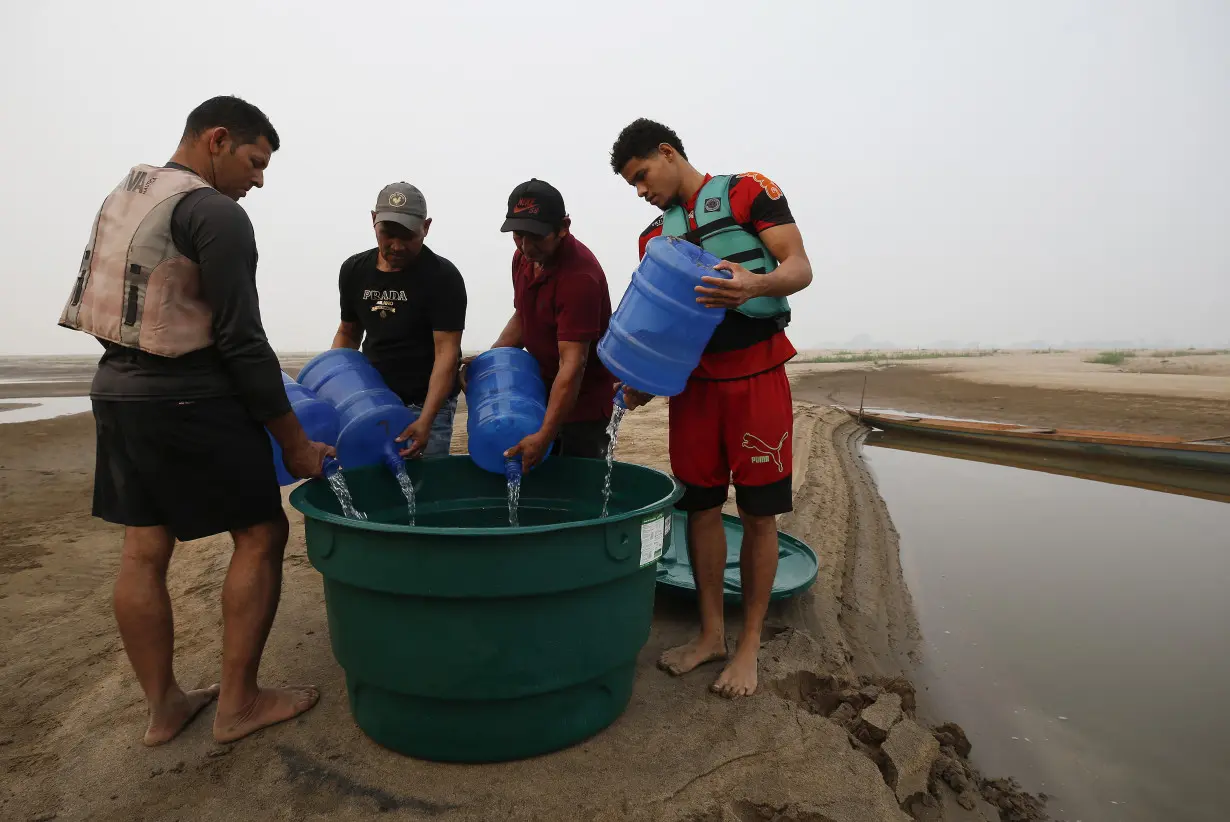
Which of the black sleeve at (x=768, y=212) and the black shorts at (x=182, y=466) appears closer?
the black shorts at (x=182, y=466)

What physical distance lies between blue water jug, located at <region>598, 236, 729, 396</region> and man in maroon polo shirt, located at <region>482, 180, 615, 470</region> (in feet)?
0.77

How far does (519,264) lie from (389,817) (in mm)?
2232

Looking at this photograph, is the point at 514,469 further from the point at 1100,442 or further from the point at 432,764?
the point at 1100,442

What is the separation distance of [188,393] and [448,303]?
1.18 meters

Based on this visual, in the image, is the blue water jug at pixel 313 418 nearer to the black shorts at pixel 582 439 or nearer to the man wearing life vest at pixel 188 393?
the man wearing life vest at pixel 188 393

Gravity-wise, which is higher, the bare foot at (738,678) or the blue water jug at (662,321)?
the blue water jug at (662,321)

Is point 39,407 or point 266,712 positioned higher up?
point 266,712

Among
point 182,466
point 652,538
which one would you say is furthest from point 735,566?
point 182,466

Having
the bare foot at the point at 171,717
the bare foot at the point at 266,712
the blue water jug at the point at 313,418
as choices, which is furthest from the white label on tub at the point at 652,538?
the bare foot at the point at 171,717

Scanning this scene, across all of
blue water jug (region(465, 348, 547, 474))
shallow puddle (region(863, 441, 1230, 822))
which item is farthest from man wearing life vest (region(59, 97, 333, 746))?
shallow puddle (region(863, 441, 1230, 822))

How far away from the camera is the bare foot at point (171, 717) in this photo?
7.16 feet

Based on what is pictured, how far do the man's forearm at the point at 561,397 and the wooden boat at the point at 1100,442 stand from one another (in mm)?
8747

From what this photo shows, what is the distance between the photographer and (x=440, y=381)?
2.92 meters

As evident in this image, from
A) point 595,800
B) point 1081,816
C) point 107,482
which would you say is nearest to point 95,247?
point 107,482
